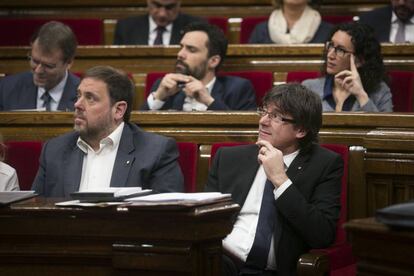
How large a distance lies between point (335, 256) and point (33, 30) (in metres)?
2.21

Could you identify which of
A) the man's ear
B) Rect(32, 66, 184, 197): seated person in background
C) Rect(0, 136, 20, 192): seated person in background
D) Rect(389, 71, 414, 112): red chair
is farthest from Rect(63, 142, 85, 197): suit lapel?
Rect(389, 71, 414, 112): red chair

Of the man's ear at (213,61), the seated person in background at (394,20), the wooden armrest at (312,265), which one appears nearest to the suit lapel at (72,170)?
the wooden armrest at (312,265)

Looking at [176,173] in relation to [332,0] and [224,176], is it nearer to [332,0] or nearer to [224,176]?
[224,176]

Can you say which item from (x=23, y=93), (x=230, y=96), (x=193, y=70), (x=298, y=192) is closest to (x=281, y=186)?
(x=298, y=192)

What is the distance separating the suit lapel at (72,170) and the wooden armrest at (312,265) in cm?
62

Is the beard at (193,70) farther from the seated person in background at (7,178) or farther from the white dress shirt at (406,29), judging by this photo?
the seated person in background at (7,178)

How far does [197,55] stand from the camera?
10.1 ft

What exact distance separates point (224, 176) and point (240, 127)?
212 millimetres

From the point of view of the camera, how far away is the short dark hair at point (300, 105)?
2.11m

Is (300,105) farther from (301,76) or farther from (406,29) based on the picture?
(406,29)

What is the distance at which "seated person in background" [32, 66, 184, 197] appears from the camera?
225cm

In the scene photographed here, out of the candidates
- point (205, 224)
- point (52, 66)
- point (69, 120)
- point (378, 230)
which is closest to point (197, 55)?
point (52, 66)

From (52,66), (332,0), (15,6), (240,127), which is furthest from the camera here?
(15,6)

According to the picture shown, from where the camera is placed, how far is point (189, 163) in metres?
2.34
